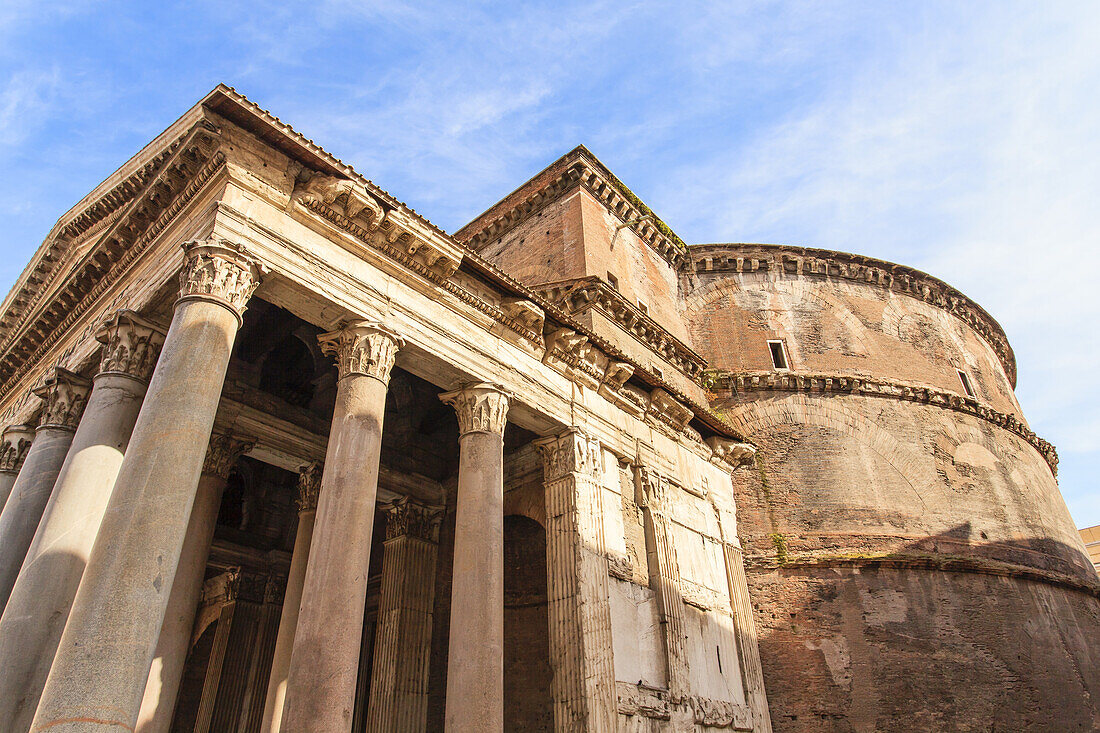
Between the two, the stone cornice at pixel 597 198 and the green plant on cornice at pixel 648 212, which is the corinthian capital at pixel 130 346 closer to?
the stone cornice at pixel 597 198

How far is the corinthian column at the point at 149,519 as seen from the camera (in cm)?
454

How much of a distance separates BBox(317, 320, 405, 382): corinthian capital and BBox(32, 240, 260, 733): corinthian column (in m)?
1.10

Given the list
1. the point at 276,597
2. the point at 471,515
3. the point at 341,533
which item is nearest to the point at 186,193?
the point at 341,533

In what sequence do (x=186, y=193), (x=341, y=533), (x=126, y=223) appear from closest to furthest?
(x=341, y=533) < (x=186, y=193) < (x=126, y=223)

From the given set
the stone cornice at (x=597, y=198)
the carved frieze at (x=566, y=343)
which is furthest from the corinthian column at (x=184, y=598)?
the stone cornice at (x=597, y=198)

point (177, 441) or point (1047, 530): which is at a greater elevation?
point (1047, 530)

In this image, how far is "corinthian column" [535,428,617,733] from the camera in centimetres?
771

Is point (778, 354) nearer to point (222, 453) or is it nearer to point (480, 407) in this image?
point (480, 407)

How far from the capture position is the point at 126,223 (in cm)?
834

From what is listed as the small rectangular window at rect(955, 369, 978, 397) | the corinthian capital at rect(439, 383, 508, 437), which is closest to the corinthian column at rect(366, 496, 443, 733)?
the corinthian capital at rect(439, 383, 508, 437)

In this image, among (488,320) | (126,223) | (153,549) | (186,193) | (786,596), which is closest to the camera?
(153,549)

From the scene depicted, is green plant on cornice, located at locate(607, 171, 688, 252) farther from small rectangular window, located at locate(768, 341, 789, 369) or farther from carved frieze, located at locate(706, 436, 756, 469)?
carved frieze, located at locate(706, 436, 756, 469)

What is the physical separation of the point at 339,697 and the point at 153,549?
6.06 feet

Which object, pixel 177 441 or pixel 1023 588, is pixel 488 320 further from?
pixel 1023 588
